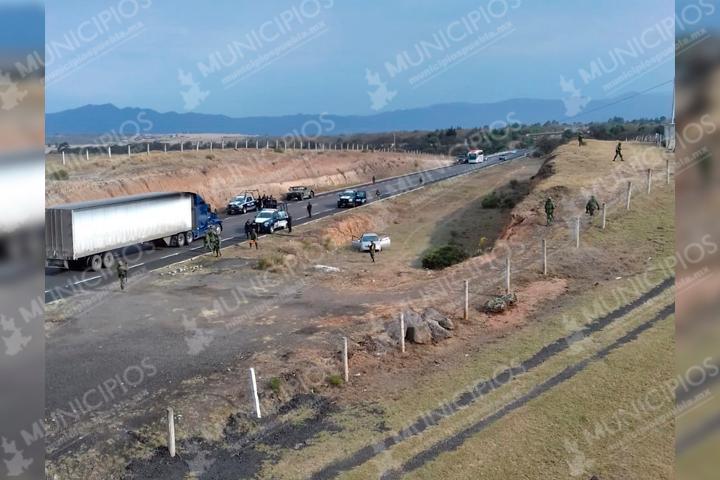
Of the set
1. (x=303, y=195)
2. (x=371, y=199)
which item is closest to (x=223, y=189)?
(x=303, y=195)

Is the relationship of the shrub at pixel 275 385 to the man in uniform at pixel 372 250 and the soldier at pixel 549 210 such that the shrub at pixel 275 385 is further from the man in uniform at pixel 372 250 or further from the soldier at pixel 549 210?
the soldier at pixel 549 210

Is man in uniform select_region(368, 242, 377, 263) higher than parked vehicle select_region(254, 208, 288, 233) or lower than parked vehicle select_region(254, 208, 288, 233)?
lower

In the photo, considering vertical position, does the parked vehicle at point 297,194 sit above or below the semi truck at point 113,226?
above

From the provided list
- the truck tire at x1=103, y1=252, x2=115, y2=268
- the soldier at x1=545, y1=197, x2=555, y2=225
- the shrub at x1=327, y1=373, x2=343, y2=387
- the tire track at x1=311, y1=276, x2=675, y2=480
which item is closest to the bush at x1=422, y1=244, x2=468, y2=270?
the soldier at x1=545, y1=197, x2=555, y2=225

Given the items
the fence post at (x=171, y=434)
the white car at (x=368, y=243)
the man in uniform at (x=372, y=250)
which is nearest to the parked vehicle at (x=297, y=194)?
the white car at (x=368, y=243)

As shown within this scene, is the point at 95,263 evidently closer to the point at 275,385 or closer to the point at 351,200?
the point at 275,385

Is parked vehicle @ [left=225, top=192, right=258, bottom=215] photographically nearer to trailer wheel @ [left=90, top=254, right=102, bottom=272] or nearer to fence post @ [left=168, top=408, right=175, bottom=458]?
trailer wheel @ [left=90, top=254, right=102, bottom=272]
